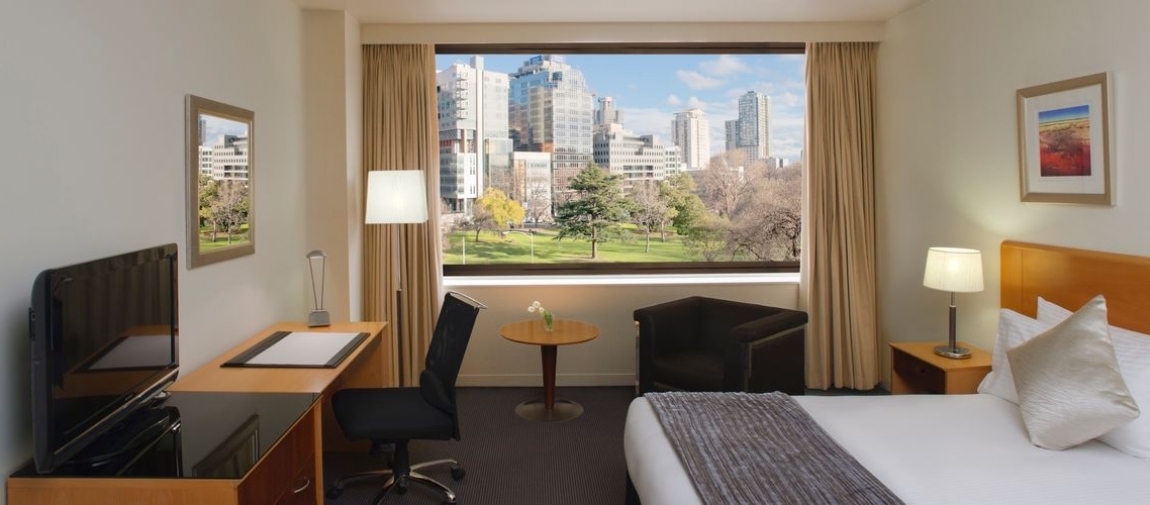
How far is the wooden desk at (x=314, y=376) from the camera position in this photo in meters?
2.66

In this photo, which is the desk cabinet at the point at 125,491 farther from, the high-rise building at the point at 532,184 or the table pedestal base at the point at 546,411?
the high-rise building at the point at 532,184

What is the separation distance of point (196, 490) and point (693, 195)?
158 inches

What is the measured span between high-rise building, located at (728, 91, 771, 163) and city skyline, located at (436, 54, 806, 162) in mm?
37

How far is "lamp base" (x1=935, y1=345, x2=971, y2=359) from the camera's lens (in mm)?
3633

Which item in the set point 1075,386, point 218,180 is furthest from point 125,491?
point 1075,386

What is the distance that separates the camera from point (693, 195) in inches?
206

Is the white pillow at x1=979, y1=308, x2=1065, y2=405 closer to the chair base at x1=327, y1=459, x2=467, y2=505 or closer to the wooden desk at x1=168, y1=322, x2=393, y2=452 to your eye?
the chair base at x1=327, y1=459, x2=467, y2=505

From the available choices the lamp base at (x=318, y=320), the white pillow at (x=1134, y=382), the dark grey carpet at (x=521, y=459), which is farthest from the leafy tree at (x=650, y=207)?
the white pillow at (x=1134, y=382)

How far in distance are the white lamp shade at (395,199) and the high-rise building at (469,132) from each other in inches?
37.3

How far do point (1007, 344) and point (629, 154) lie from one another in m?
2.84

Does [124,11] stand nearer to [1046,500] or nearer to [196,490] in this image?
[196,490]

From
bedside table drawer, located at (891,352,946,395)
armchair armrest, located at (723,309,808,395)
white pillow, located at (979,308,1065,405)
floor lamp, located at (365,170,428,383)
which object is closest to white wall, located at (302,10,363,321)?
floor lamp, located at (365,170,428,383)

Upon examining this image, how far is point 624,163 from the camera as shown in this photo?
17.1ft

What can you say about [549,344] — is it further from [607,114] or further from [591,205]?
[607,114]
